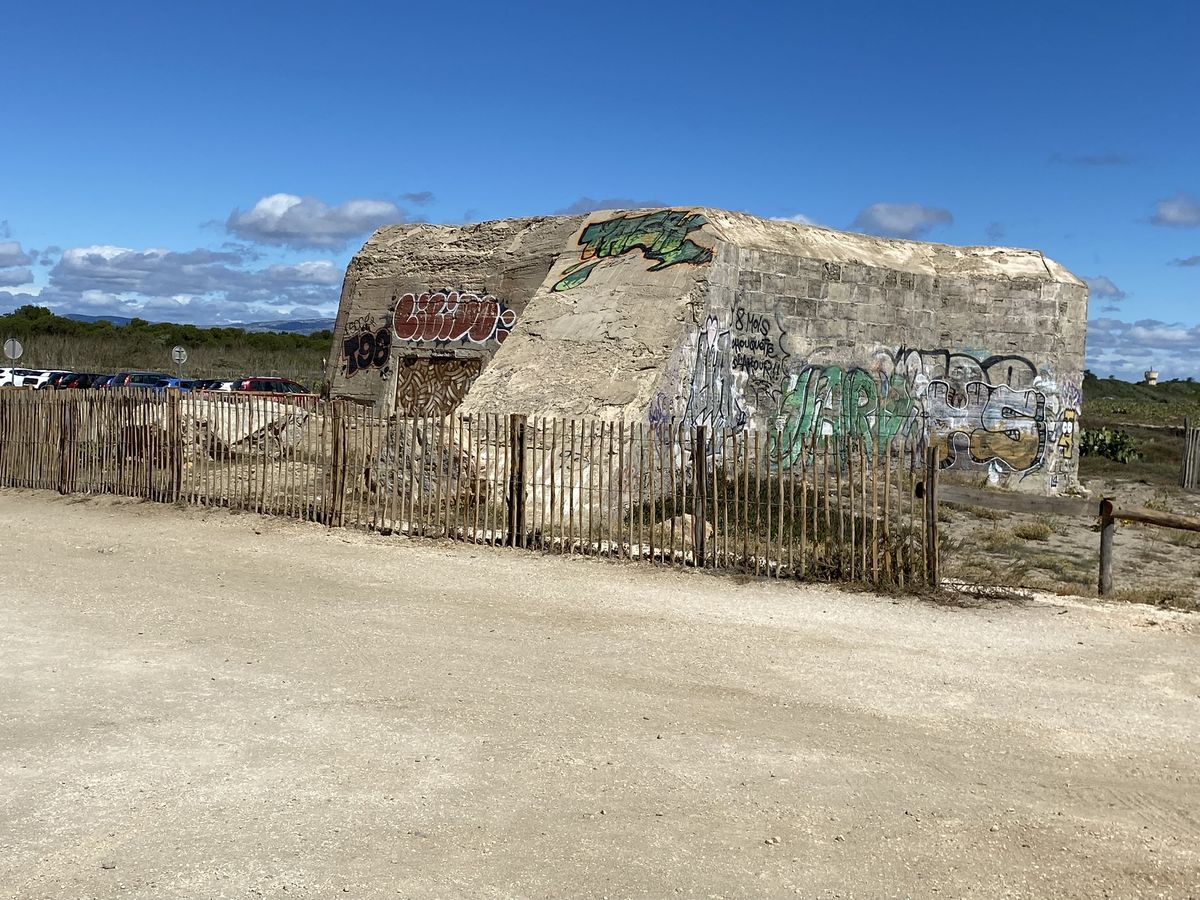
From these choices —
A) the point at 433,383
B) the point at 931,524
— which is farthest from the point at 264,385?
the point at 931,524

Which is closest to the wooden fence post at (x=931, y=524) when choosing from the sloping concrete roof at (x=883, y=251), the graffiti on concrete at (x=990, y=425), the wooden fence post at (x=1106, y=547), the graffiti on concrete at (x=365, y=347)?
the wooden fence post at (x=1106, y=547)

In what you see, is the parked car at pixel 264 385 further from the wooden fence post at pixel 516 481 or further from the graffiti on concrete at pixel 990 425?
the wooden fence post at pixel 516 481

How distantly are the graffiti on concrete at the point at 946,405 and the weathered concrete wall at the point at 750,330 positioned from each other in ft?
0.10

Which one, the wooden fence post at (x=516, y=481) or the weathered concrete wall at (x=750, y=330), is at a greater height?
the weathered concrete wall at (x=750, y=330)

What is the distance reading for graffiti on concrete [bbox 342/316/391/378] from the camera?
18625mm

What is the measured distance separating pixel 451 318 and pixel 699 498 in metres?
8.17

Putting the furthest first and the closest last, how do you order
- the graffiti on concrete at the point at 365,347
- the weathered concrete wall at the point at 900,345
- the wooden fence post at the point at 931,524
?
the graffiti on concrete at the point at 365,347 → the weathered concrete wall at the point at 900,345 → the wooden fence post at the point at 931,524

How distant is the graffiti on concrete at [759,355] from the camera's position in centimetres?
1558

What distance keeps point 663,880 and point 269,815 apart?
1727 millimetres

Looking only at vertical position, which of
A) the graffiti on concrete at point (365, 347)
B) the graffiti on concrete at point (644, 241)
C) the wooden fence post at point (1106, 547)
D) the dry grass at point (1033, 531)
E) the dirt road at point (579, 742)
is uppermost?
the graffiti on concrete at point (644, 241)

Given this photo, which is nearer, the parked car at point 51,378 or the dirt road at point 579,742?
the dirt road at point 579,742

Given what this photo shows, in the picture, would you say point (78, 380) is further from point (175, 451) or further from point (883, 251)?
point (883, 251)

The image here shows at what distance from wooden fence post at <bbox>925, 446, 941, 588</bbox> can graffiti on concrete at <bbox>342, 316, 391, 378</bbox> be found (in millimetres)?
10809

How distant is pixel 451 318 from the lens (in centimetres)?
1783
